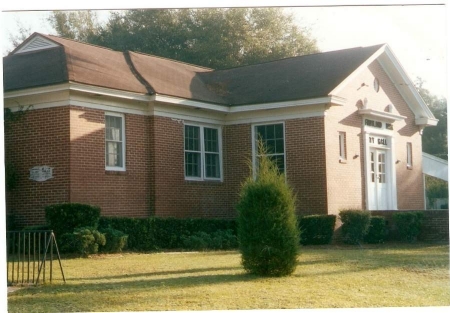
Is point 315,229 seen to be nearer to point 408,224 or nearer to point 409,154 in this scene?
point 408,224

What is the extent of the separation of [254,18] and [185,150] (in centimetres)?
2111

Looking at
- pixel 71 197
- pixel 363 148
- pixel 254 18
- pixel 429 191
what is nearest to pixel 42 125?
pixel 71 197

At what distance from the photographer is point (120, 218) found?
1883cm

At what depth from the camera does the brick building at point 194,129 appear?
1942 cm

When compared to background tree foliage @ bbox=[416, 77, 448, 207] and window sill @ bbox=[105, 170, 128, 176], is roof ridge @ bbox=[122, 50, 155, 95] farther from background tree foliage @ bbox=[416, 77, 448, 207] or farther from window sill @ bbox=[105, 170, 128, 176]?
background tree foliage @ bbox=[416, 77, 448, 207]

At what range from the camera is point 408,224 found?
21844mm

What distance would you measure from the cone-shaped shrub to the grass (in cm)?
32

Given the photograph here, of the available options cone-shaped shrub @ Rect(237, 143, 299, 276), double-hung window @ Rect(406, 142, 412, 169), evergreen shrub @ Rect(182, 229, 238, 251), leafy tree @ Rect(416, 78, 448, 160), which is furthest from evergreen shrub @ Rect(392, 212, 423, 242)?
leafy tree @ Rect(416, 78, 448, 160)

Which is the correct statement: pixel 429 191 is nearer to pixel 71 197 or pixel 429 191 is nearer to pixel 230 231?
pixel 230 231

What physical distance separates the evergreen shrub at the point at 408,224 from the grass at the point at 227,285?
4968 millimetres

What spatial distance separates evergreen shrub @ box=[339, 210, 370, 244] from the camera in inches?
851

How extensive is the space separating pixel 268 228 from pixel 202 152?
10.3 m

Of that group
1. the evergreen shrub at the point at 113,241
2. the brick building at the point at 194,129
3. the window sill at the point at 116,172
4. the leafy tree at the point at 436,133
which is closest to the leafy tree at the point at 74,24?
the brick building at the point at 194,129

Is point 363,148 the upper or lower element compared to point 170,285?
A: upper
